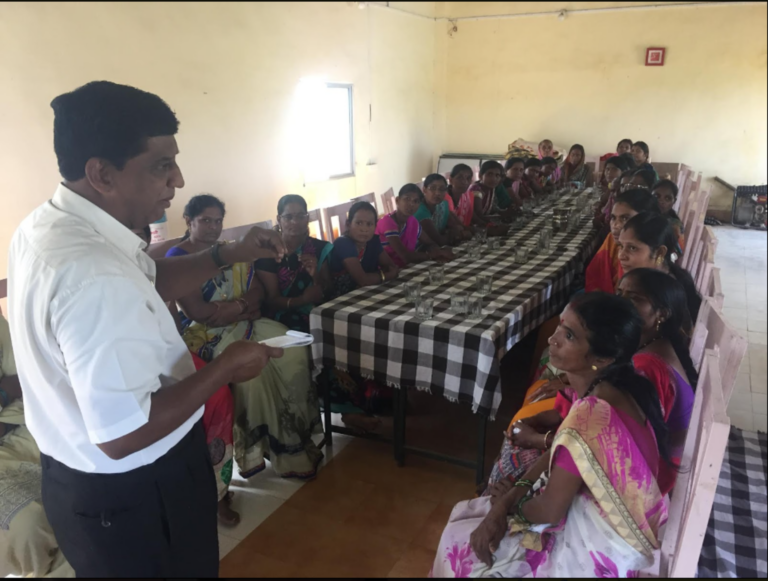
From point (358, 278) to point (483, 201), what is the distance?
1968mm

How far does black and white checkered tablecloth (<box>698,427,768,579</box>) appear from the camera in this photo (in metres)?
1.54

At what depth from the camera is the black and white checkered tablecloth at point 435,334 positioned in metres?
1.71

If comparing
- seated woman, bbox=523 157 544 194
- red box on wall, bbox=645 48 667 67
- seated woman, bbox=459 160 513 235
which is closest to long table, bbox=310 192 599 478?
seated woman, bbox=459 160 513 235

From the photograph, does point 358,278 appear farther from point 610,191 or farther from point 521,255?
point 610,191

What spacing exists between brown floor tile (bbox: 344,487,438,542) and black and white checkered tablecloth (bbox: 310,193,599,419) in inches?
16.3

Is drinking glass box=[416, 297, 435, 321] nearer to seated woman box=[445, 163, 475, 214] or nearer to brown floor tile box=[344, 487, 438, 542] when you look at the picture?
brown floor tile box=[344, 487, 438, 542]

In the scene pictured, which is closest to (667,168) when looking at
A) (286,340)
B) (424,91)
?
(424,91)

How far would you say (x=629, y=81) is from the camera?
22.8ft

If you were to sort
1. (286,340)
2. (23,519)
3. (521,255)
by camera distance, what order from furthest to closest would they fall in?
(521,255) → (23,519) → (286,340)

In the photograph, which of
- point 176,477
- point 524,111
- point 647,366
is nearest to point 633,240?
point 647,366

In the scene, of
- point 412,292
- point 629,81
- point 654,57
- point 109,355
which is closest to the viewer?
point 109,355

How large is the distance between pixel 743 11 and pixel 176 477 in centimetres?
818

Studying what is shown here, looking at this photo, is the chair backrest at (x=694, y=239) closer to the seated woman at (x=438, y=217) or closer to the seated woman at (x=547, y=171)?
the seated woman at (x=438, y=217)

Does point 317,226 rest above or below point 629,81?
below
